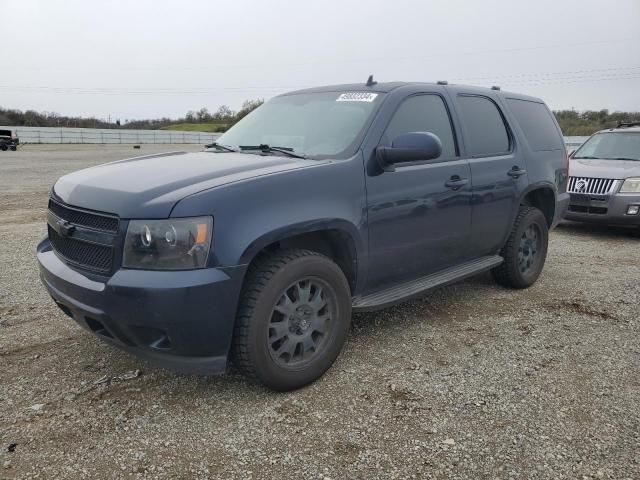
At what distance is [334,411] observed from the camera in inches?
114

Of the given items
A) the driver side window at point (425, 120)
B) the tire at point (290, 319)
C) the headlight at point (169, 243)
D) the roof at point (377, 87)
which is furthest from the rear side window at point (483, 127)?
the headlight at point (169, 243)

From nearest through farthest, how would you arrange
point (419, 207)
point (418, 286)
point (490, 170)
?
1. point (419, 207)
2. point (418, 286)
3. point (490, 170)

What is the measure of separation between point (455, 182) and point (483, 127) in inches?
34.0

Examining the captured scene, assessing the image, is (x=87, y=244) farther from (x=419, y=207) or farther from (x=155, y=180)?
(x=419, y=207)

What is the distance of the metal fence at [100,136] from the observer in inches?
1785

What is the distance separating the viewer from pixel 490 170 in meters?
4.38

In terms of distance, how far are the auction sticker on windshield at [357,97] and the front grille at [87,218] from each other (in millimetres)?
1947

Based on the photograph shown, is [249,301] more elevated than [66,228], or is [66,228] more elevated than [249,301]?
[66,228]

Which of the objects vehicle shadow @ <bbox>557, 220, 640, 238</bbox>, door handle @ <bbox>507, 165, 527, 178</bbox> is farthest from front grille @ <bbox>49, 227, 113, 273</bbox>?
vehicle shadow @ <bbox>557, 220, 640, 238</bbox>

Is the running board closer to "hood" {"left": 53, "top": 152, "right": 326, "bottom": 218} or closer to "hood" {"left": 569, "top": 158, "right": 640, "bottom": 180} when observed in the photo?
"hood" {"left": 53, "top": 152, "right": 326, "bottom": 218}

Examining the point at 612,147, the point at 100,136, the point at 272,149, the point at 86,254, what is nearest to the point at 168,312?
the point at 86,254

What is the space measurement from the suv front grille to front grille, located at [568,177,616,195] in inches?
289

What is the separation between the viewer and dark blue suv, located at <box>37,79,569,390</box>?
2.63 m

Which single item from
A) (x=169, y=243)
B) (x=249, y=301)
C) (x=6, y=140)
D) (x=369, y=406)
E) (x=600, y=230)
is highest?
(x=6, y=140)
